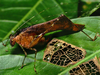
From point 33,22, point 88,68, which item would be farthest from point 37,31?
point 88,68

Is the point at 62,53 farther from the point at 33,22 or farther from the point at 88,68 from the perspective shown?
the point at 33,22

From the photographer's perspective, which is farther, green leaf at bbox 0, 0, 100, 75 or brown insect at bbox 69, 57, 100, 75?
green leaf at bbox 0, 0, 100, 75

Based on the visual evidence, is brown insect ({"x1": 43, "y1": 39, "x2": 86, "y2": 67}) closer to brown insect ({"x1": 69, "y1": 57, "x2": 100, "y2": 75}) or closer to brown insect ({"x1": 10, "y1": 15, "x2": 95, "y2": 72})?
brown insect ({"x1": 69, "y1": 57, "x2": 100, "y2": 75})

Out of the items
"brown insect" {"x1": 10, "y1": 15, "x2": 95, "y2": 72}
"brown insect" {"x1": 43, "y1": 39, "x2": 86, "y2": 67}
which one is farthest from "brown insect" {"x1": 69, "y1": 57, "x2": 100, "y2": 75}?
"brown insect" {"x1": 10, "y1": 15, "x2": 95, "y2": 72}

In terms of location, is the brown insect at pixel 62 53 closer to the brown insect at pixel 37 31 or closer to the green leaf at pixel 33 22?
the green leaf at pixel 33 22

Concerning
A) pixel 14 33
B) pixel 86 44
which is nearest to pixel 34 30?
pixel 14 33

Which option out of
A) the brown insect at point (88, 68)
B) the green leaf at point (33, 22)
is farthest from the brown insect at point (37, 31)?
the brown insect at point (88, 68)
